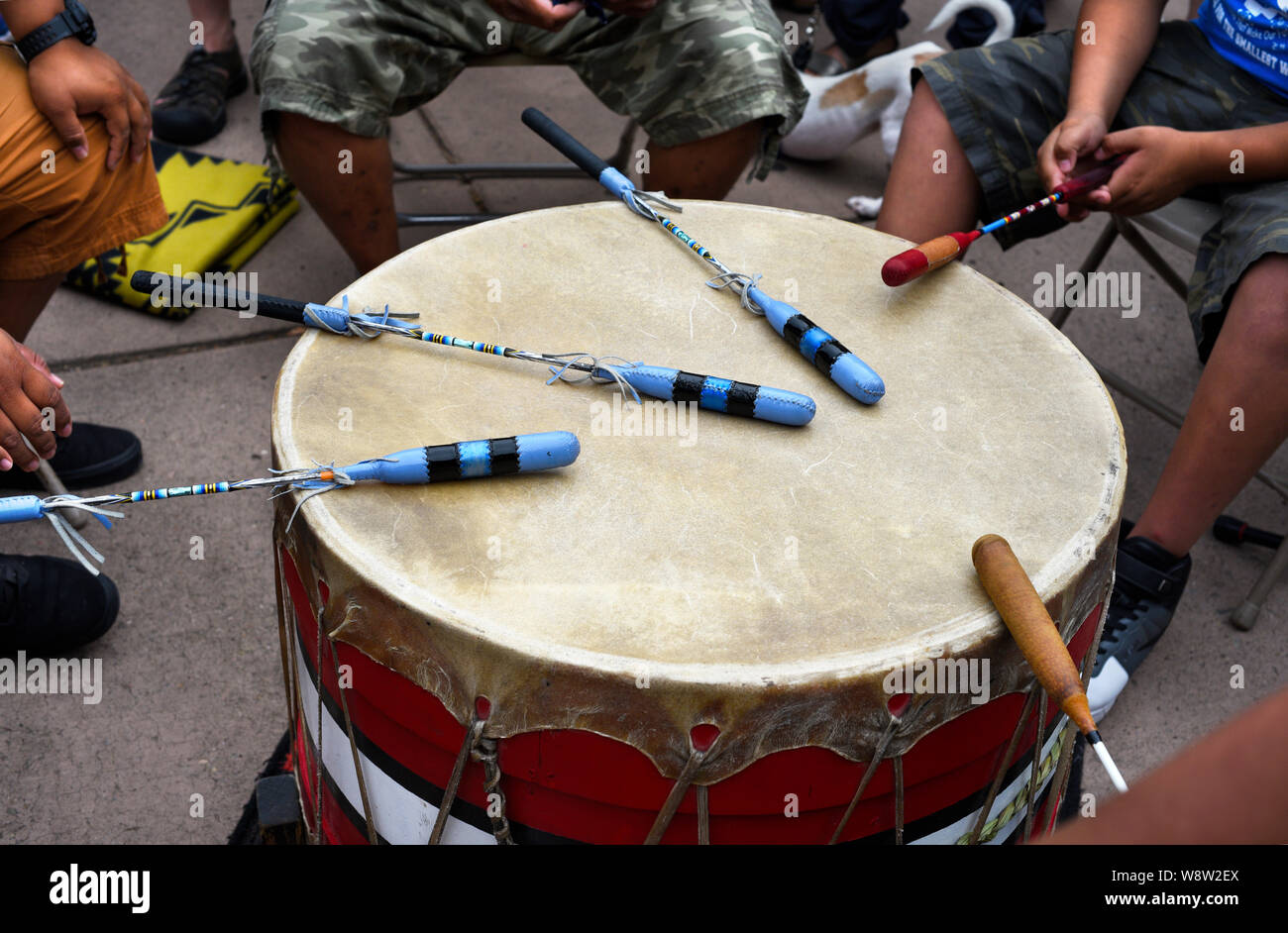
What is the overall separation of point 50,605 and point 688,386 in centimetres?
106

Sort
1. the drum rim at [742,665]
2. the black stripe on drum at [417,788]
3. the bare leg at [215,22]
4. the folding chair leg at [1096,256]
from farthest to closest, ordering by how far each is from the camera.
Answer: the bare leg at [215,22]
the folding chair leg at [1096,256]
the black stripe on drum at [417,788]
the drum rim at [742,665]

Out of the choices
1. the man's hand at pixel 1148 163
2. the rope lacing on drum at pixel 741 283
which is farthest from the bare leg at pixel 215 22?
the man's hand at pixel 1148 163

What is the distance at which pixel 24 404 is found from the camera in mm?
1133

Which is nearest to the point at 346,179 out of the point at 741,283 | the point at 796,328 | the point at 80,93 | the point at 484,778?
the point at 80,93

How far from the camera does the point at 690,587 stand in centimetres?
84

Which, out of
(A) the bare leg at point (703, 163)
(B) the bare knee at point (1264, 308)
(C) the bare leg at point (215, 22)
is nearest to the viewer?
(B) the bare knee at point (1264, 308)

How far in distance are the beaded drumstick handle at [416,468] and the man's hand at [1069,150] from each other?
96cm

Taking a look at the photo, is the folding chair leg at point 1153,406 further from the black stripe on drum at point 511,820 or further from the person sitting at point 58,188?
the person sitting at point 58,188

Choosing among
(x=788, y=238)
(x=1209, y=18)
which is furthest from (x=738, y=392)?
(x=1209, y=18)

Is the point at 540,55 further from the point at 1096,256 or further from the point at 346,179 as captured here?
the point at 1096,256

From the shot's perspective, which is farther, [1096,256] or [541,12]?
[1096,256]

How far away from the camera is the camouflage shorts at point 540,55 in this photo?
66.3 inches

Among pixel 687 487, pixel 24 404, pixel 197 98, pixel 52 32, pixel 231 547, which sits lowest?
pixel 231 547
